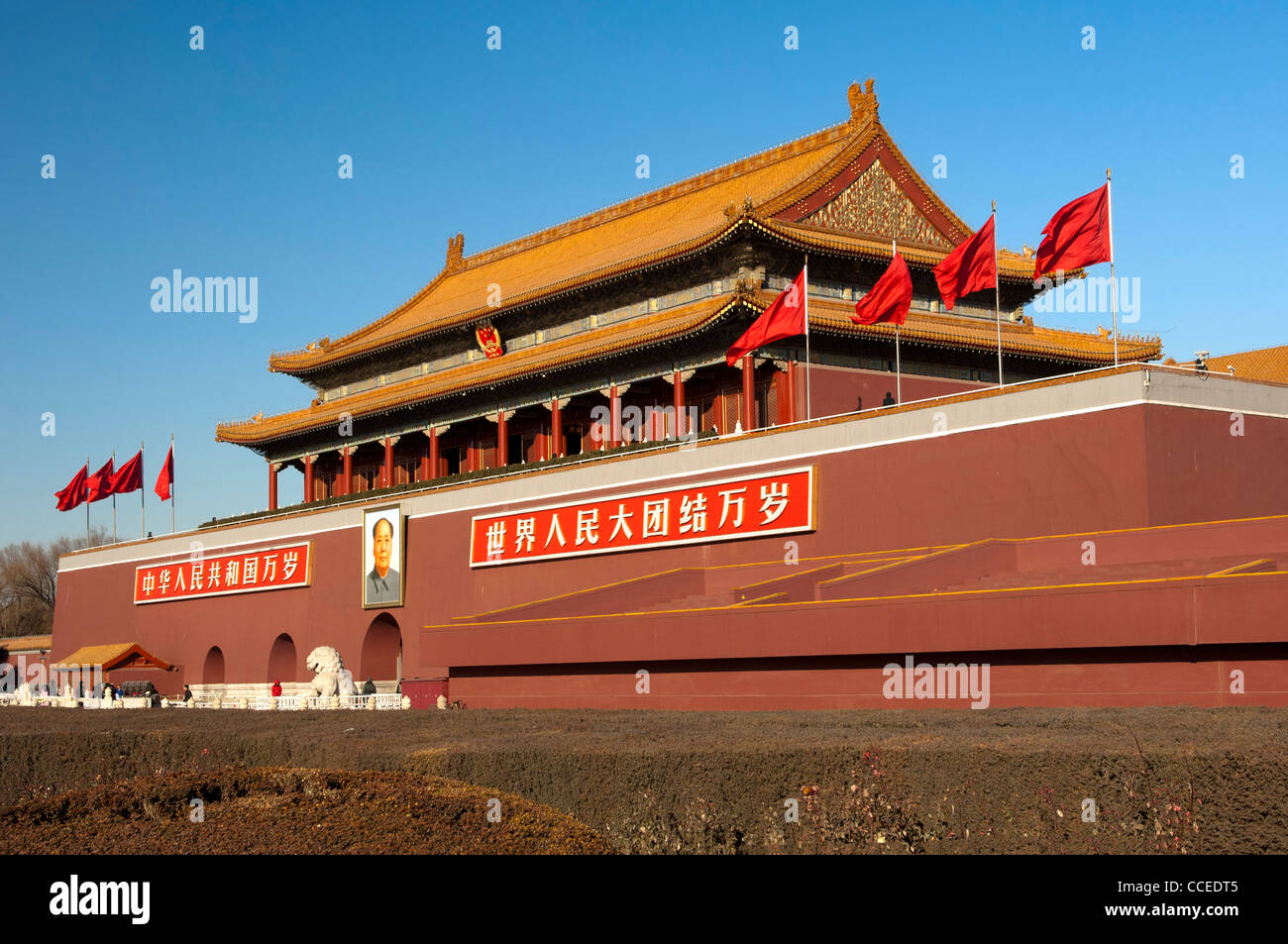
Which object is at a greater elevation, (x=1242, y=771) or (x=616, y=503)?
(x=616, y=503)

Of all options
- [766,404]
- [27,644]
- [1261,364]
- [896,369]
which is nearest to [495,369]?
[766,404]

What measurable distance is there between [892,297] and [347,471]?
21448 millimetres

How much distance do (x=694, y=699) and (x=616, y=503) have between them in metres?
8.81

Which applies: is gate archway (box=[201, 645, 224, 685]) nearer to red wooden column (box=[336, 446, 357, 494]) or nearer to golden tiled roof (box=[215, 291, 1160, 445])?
red wooden column (box=[336, 446, 357, 494])

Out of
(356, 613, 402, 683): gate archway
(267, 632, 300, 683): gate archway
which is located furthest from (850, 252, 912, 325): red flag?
(267, 632, 300, 683): gate archway

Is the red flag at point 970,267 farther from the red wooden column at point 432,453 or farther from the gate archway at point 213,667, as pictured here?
the gate archway at point 213,667

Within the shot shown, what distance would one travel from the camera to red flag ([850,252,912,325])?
76.9 feet

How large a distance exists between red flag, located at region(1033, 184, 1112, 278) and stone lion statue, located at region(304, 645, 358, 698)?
15573mm

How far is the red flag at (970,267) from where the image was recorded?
21.9 metres
